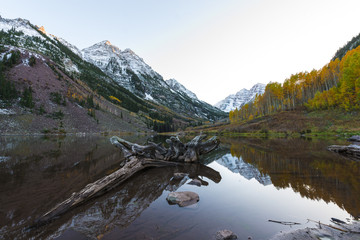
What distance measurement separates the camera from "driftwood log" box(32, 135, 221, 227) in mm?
6689

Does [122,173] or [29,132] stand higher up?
[29,132]

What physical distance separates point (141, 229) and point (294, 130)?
248ft

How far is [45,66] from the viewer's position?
136875 mm

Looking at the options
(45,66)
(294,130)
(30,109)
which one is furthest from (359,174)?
(45,66)

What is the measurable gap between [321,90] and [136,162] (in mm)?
107107

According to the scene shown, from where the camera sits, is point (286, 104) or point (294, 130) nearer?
point (294, 130)

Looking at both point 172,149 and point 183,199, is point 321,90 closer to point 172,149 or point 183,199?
point 172,149

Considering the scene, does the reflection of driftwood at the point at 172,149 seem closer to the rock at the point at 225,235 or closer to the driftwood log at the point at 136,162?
the driftwood log at the point at 136,162

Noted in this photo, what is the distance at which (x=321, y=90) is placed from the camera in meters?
85.2

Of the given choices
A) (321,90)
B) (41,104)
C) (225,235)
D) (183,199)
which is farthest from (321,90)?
(41,104)

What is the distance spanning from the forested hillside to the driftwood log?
7123cm

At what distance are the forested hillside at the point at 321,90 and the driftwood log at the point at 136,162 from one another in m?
71.2

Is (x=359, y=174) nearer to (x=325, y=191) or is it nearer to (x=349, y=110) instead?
(x=325, y=191)

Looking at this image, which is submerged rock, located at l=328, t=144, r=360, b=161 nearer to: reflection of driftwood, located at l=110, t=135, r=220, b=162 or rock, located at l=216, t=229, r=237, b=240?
reflection of driftwood, located at l=110, t=135, r=220, b=162
